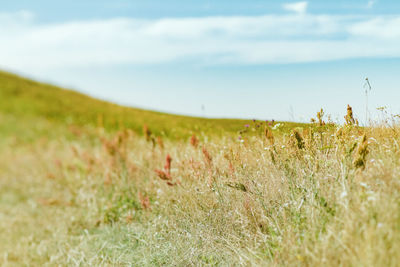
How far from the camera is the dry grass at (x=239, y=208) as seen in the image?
2.09 m

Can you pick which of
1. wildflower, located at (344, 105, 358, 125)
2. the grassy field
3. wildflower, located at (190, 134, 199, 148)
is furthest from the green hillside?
wildflower, located at (344, 105, 358, 125)

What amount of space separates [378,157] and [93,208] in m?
3.60

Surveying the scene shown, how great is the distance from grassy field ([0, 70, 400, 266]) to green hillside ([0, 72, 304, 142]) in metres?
0.04

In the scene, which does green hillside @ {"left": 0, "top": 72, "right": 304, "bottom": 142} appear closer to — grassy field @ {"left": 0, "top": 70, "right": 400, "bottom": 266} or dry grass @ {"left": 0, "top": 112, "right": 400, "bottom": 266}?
grassy field @ {"left": 0, "top": 70, "right": 400, "bottom": 266}

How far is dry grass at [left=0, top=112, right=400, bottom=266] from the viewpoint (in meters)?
2.09

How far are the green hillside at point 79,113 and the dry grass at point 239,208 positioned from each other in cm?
33

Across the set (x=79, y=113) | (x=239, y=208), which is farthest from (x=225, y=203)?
(x=79, y=113)

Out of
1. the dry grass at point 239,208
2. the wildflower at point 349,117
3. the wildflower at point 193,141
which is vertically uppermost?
the wildflower at point 349,117

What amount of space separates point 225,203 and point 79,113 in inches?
330

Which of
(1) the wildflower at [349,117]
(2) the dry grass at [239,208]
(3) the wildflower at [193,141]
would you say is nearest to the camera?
(2) the dry grass at [239,208]

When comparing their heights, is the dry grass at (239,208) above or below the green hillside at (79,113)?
below

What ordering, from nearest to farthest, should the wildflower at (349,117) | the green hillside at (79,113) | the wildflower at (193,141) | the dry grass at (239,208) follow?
Answer: the dry grass at (239,208) < the wildflower at (349,117) < the wildflower at (193,141) < the green hillside at (79,113)

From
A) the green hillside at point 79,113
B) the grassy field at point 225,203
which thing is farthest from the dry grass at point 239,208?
the green hillside at point 79,113

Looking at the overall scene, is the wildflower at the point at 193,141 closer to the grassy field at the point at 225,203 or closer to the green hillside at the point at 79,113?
the grassy field at the point at 225,203
